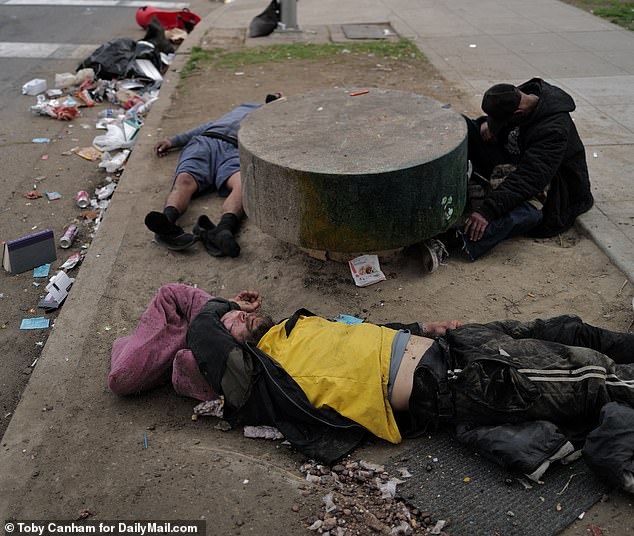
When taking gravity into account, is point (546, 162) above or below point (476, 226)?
above

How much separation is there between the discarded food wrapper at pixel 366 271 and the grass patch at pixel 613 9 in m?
8.15

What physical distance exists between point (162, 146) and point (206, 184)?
2.90 feet

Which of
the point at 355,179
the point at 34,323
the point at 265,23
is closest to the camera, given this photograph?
the point at 355,179

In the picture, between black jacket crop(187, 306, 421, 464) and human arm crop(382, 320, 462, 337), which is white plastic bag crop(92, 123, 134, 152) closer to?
black jacket crop(187, 306, 421, 464)

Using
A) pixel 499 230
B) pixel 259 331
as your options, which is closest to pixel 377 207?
pixel 259 331

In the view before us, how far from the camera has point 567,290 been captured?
14.6 feet

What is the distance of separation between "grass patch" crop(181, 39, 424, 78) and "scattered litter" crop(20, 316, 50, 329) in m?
5.31

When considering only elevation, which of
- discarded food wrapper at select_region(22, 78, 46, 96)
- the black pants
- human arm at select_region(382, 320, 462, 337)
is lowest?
discarded food wrapper at select_region(22, 78, 46, 96)

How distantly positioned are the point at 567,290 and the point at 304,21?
8.99 m

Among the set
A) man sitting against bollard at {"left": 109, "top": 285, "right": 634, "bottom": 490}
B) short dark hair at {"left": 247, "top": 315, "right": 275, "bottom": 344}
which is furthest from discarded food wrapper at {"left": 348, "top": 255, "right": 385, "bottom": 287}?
short dark hair at {"left": 247, "top": 315, "right": 275, "bottom": 344}

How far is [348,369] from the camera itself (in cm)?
329

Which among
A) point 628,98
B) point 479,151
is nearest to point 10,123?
point 479,151

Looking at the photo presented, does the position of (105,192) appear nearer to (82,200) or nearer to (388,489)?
(82,200)

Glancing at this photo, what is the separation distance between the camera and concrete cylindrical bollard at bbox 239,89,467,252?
4047 millimetres
